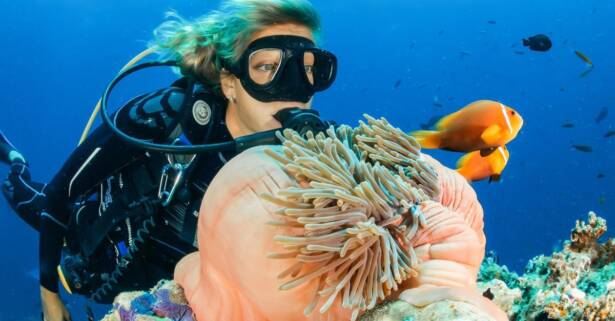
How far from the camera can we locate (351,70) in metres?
66.8

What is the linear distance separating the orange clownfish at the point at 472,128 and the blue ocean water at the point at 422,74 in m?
43.6

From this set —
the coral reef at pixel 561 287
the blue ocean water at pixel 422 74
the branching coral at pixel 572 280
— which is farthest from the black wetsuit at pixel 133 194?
the blue ocean water at pixel 422 74

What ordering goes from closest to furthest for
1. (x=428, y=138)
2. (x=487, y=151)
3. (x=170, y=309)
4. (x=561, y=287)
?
(x=170, y=309)
(x=561, y=287)
(x=428, y=138)
(x=487, y=151)

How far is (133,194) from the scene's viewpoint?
2.83 m

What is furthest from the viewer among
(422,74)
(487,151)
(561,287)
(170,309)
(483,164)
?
(422,74)

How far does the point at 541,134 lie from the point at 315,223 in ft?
236

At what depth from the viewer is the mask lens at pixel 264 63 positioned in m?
2.62

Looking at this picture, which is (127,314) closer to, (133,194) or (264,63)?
(133,194)

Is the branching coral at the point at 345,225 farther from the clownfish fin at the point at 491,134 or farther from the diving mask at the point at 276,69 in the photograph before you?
the clownfish fin at the point at 491,134

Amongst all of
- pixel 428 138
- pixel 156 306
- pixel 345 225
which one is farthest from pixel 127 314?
pixel 428 138

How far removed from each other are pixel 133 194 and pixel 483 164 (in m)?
2.51

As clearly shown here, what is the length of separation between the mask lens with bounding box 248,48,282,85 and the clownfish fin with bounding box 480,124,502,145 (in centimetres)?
147

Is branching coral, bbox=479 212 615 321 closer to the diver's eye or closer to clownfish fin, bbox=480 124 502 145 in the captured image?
clownfish fin, bbox=480 124 502 145

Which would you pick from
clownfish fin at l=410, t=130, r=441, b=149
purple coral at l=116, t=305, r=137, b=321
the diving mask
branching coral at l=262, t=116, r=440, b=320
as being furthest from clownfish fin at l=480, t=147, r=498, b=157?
purple coral at l=116, t=305, r=137, b=321
